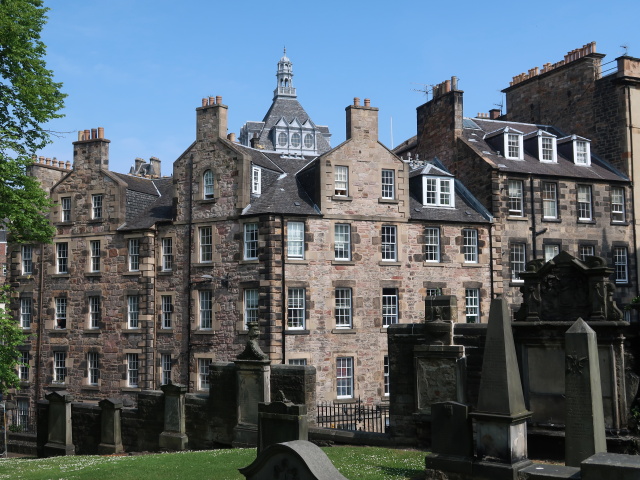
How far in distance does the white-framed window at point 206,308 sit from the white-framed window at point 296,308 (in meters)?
4.18

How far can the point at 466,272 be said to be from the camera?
3366 centimetres

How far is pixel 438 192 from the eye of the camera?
114 feet

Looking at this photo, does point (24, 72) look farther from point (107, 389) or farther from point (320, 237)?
point (107, 389)

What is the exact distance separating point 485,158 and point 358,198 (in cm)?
767

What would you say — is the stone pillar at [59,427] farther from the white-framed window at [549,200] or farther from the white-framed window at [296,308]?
the white-framed window at [549,200]

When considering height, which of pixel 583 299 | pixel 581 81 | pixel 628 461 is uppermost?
pixel 581 81

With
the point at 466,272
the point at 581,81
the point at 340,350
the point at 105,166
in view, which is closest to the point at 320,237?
the point at 340,350

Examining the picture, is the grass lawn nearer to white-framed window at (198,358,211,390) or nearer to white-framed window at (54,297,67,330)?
white-framed window at (198,358,211,390)

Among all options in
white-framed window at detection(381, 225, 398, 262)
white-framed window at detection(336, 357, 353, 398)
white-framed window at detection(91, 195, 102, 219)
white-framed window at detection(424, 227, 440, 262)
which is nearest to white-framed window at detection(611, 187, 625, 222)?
white-framed window at detection(424, 227, 440, 262)

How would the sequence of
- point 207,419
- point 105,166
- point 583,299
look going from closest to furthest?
point 583,299
point 207,419
point 105,166

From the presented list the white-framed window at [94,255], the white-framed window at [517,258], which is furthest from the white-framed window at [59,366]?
the white-framed window at [517,258]

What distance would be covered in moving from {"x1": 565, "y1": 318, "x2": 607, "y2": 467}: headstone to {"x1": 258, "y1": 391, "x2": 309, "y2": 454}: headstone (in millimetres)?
5282

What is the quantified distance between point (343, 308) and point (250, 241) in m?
5.29

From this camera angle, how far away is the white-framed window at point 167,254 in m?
34.0
